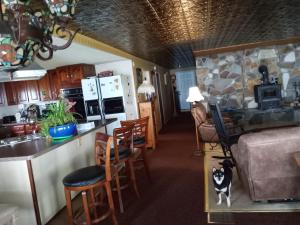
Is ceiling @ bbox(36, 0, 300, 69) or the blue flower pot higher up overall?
ceiling @ bbox(36, 0, 300, 69)

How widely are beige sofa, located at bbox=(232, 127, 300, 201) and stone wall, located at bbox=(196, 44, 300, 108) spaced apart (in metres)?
4.95

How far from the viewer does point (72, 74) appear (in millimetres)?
5859

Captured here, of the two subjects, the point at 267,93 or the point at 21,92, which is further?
the point at 267,93

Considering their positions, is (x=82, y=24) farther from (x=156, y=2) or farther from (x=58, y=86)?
(x=58, y=86)

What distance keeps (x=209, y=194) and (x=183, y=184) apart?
0.49m

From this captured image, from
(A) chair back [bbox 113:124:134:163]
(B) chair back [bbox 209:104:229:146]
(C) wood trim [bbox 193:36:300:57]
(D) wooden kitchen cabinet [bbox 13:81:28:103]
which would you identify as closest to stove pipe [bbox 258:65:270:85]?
(C) wood trim [bbox 193:36:300:57]

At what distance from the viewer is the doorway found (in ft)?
41.7

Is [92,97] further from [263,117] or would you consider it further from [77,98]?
[263,117]

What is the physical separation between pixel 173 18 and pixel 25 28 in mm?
2278

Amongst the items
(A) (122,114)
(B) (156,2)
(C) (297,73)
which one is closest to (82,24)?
(B) (156,2)

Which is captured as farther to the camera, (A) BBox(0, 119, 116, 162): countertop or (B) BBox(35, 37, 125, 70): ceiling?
(B) BBox(35, 37, 125, 70): ceiling

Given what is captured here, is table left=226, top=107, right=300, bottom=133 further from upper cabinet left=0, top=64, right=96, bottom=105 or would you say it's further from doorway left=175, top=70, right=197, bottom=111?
doorway left=175, top=70, right=197, bottom=111

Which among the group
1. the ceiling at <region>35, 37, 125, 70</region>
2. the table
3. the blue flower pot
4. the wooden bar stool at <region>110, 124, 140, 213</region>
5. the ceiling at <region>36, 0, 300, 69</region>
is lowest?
the table

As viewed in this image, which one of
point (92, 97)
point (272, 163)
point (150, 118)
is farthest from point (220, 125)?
point (92, 97)
